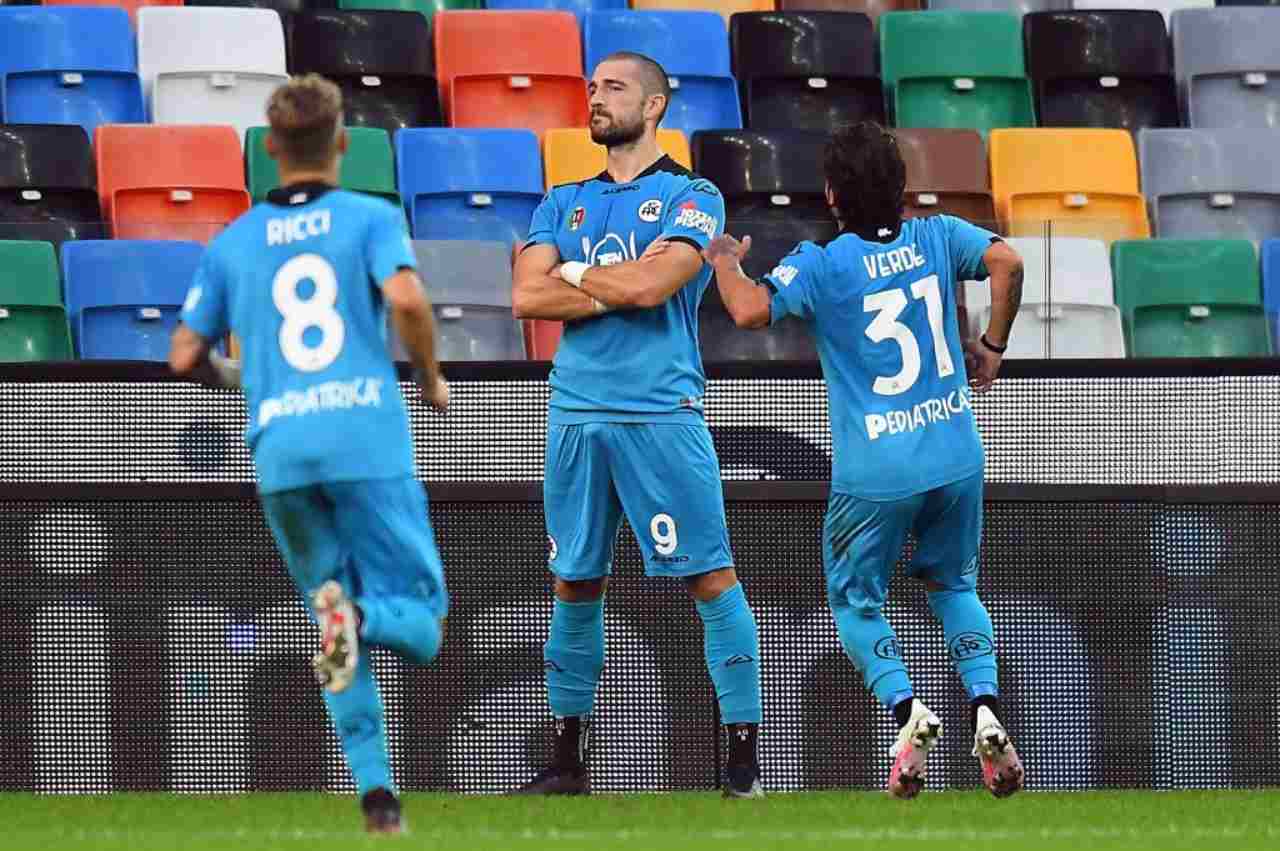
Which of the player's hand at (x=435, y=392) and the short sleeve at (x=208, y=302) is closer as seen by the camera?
the player's hand at (x=435, y=392)

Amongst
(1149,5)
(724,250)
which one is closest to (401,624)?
(724,250)

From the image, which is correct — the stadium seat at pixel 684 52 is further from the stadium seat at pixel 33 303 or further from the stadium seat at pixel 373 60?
the stadium seat at pixel 33 303

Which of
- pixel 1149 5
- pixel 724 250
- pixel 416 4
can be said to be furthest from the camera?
pixel 1149 5

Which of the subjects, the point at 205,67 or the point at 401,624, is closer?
the point at 401,624

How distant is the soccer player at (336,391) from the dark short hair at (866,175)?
5.96 feet

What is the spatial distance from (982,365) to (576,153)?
14.5 feet

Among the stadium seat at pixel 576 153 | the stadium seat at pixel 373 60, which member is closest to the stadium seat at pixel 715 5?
the stadium seat at pixel 373 60

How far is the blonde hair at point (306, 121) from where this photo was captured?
509 centimetres

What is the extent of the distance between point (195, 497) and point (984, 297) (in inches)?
106

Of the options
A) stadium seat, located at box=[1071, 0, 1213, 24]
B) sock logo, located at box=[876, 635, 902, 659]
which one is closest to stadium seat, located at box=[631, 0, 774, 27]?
stadium seat, located at box=[1071, 0, 1213, 24]

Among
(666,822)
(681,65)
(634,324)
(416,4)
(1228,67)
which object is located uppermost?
(416,4)

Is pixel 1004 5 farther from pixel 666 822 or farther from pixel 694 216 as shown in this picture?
pixel 666 822

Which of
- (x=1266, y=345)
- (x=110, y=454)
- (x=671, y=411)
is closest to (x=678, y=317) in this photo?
(x=671, y=411)

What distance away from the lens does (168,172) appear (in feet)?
34.0
